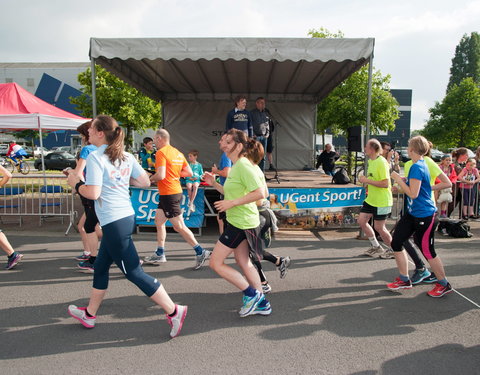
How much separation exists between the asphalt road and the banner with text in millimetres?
2547

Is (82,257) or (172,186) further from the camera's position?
(82,257)

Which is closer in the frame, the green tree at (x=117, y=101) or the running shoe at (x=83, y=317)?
the running shoe at (x=83, y=317)

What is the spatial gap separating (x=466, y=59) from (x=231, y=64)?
70.3 metres

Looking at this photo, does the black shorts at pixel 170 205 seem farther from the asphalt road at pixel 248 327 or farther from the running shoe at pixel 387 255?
the running shoe at pixel 387 255

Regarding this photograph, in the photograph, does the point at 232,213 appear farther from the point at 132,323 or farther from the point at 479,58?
the point at 479,58

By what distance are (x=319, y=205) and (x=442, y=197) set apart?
287 centimetres

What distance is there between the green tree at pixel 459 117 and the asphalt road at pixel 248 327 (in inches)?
1244

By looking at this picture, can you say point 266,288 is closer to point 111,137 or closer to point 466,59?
point 111,137

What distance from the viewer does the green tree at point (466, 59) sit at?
64.0 metres

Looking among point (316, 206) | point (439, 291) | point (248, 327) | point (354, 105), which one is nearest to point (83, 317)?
point (248, 327)

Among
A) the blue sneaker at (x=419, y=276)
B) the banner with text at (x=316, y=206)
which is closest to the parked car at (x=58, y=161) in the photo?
the banner with text at (x=316, y=206)

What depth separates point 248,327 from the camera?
3.57 meters

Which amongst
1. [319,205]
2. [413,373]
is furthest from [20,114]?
[413,373]

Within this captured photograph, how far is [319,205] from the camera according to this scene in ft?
26.8
